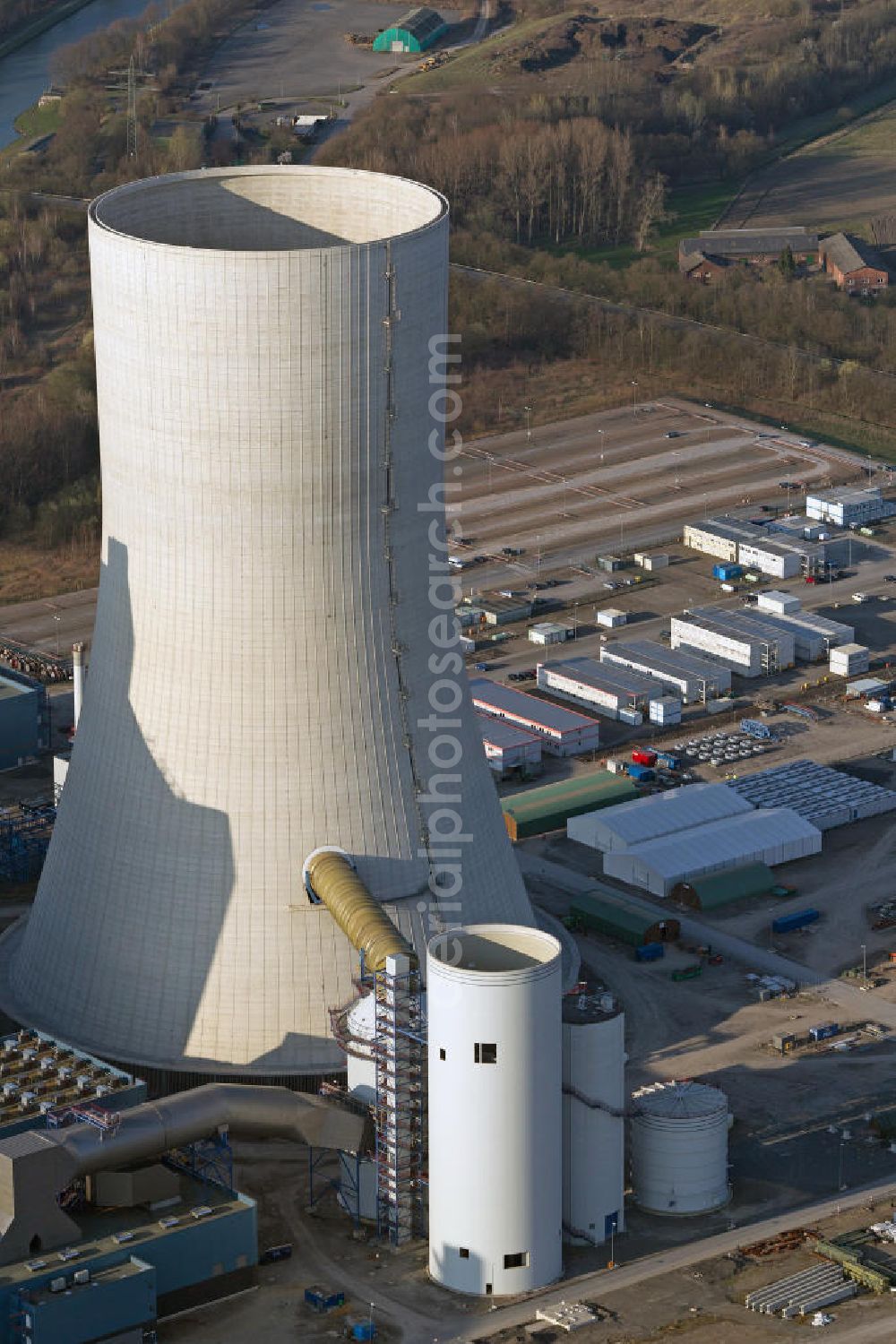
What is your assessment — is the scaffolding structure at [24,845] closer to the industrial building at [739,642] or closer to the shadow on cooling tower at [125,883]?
the shadow on cooling tower at [125,883]

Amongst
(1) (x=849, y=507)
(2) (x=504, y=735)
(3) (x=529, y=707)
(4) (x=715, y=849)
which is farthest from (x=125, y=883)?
(1) (x=849, y=507)

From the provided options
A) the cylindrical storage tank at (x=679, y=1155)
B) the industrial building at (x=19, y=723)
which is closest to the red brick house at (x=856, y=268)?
the industrial building at (x=19, y=723)

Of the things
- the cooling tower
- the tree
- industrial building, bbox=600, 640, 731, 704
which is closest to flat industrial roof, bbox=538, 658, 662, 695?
industrial building, bbox=600, 640, 731, 704

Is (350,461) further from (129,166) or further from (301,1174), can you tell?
(129,166)

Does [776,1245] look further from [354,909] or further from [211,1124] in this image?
[211,1124]

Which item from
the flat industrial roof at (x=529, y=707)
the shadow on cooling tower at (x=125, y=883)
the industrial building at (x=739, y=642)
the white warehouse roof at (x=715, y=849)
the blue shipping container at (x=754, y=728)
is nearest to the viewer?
the shadow on cooling tower at (x=125, y=883)
